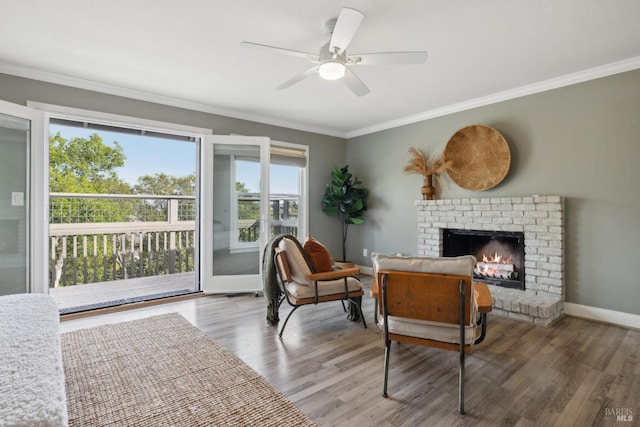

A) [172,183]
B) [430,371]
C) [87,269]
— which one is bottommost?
[430,371]

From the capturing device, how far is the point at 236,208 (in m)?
4.34

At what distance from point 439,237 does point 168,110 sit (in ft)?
12.9

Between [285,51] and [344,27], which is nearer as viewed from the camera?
[344,27]

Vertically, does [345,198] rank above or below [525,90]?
below

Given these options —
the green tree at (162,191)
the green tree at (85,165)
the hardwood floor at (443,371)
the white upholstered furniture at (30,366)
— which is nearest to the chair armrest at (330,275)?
the hardwood floor at (443,371)

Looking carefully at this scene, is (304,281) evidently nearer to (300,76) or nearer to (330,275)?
(330,275)

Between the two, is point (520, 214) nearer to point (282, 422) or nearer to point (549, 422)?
point (549, 422)

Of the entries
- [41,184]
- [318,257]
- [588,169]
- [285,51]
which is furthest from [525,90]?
[41,184]

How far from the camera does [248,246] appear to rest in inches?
Result: 173

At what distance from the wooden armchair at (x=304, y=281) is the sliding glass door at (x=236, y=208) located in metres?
1.41

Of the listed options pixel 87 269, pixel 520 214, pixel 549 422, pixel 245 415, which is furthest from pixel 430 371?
pixel 87 269

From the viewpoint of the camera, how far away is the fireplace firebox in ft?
12.4

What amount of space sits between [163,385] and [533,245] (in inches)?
149

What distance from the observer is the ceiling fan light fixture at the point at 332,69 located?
2.33 metres
